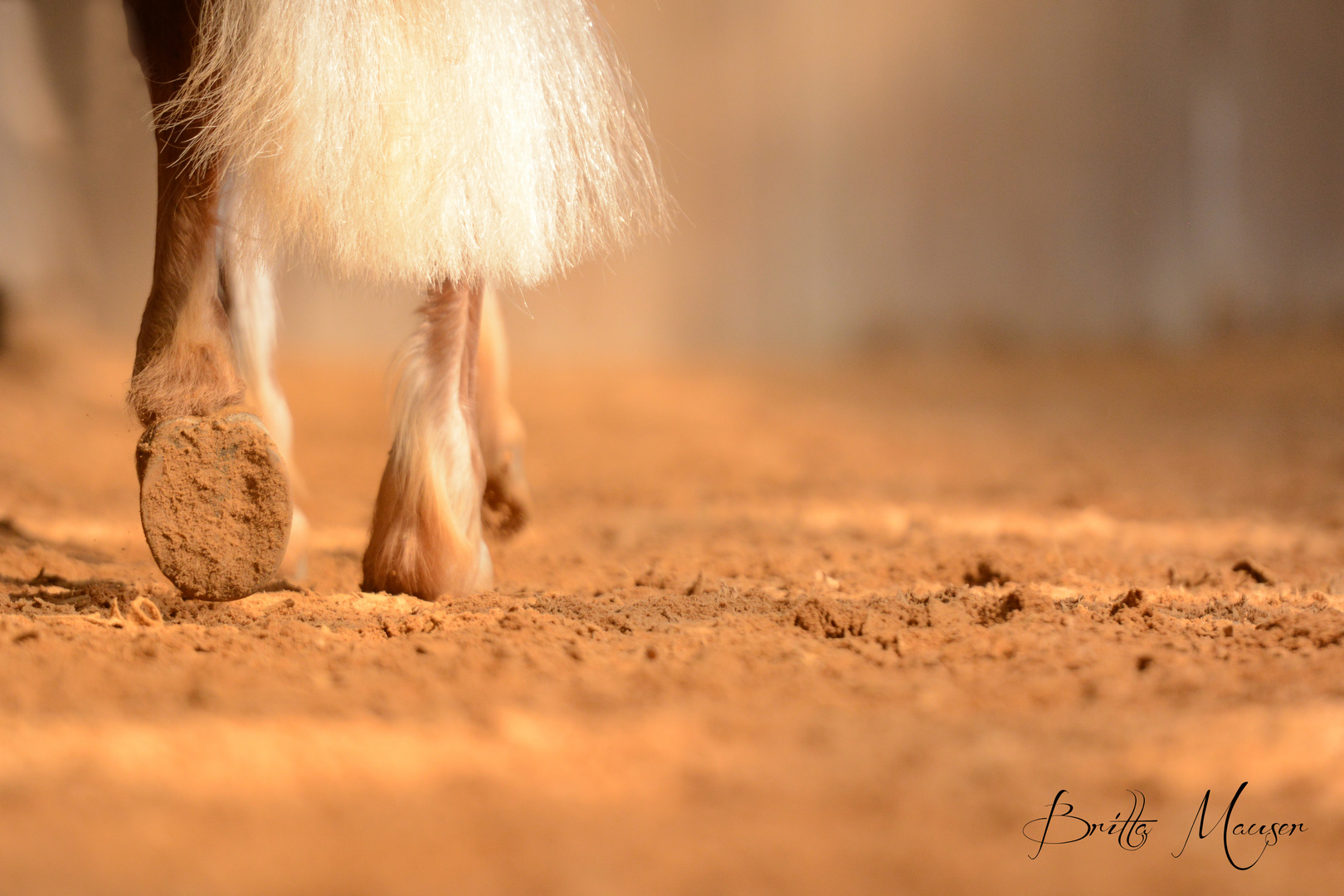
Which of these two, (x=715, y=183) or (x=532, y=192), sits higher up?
(x=715, y=183)

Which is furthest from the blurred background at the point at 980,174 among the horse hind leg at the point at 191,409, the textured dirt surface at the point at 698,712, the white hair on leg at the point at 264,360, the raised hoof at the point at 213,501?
the raised hoof at the point at 213,501

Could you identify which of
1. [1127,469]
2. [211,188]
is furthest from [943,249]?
[211,188]

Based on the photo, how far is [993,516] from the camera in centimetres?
225

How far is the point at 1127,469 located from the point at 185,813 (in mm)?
2913

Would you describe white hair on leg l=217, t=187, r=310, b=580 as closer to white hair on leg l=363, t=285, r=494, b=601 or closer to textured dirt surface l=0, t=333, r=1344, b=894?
textured dirt surface l=0, t=333, r=1344, b=894

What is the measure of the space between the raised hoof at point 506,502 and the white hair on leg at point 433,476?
0.35 metres

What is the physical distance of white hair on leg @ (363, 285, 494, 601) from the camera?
1.30 m

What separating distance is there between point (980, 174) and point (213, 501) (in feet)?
18.6

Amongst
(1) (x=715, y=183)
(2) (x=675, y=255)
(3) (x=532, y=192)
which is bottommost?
(3) (x=532, y=192)

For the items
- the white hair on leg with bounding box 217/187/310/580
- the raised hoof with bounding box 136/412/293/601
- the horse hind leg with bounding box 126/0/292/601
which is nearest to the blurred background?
the white hair on leg with bounding box 217/187/310/580

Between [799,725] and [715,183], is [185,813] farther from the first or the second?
[715,183]

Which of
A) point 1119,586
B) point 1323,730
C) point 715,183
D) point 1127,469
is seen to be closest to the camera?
point 1323,730

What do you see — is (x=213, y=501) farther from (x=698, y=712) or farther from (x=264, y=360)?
(x=698, y=712)

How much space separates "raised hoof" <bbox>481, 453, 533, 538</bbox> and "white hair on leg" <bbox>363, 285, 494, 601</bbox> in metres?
0.35
